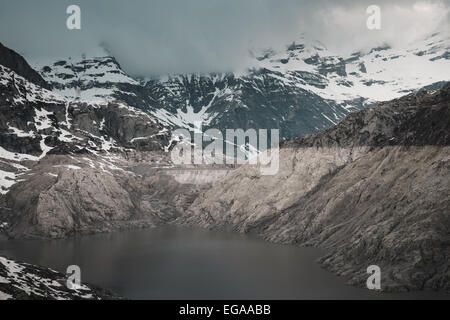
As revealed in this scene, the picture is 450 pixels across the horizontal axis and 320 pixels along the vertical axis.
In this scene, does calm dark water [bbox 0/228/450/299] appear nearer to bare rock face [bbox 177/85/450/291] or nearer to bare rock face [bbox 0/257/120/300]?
bare rock face [bbox 177/85/450/291]

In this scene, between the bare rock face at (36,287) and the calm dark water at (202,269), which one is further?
the calm dark water at (202,269)

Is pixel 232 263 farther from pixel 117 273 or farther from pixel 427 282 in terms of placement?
pixel 427 282

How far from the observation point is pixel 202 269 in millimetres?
149500

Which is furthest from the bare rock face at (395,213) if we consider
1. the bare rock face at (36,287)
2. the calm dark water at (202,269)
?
the bare rock face at (36,287)

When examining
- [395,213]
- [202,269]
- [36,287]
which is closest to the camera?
[36,287]

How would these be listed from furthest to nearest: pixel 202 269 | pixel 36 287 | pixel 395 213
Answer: pixel 202 269 → pixel 395 213 → pixel 36 287

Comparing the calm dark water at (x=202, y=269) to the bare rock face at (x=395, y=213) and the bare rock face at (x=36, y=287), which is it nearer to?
the bare rock face at (x=395, y=213)

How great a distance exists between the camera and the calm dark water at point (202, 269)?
12312 cm

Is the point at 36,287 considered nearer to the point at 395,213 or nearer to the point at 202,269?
the point at 202,269

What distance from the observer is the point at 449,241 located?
127 metres

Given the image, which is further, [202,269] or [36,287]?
[202,269]

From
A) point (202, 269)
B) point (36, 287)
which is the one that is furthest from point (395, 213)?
point (36, 287)

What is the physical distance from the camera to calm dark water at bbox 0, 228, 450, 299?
123125 millimetres

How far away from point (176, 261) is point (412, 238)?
62.4m
